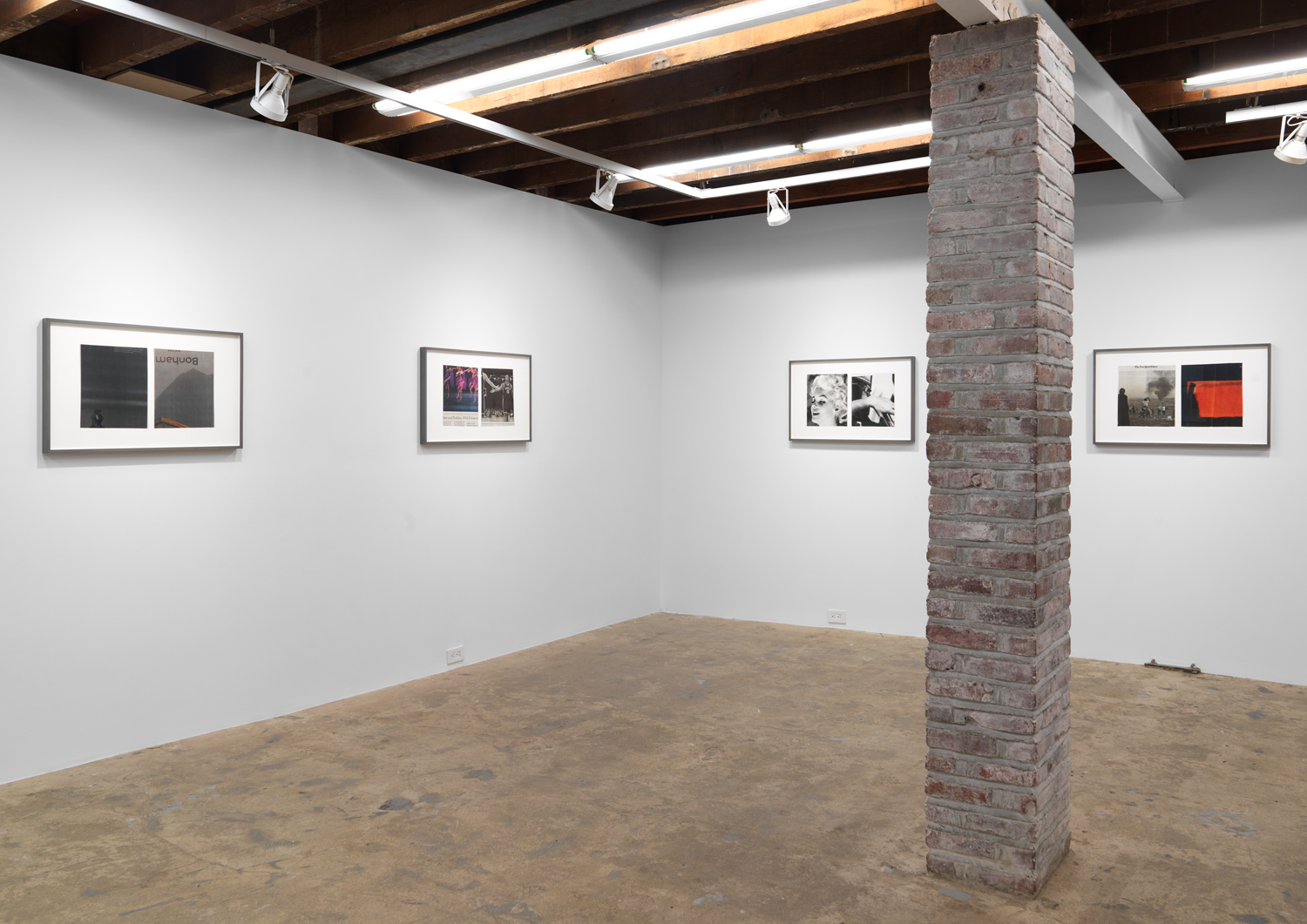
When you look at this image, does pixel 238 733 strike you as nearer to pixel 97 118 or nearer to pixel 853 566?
pixel 97 118

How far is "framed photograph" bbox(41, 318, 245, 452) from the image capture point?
422 cm

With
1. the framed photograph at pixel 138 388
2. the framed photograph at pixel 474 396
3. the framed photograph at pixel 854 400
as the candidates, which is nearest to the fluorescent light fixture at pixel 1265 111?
the framed photograph at pixel 854 400

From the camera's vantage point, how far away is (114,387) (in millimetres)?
4422

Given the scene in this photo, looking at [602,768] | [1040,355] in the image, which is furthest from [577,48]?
[602,768]

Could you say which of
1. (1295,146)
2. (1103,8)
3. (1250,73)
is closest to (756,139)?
(1103,8)

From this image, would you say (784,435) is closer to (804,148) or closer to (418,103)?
(804,148)

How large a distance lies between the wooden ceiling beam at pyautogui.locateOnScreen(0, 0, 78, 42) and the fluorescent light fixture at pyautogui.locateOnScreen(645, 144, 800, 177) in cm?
327

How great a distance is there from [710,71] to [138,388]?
3128 millimetres

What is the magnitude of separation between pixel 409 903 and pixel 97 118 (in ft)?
12.0

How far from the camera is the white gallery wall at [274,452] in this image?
165 inches

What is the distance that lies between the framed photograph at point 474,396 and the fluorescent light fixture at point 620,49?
5.48 feet

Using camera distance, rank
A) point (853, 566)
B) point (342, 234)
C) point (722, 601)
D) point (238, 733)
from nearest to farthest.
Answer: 1. point (238, 733)
2. point (342, 234)
3. point (853, 566)
4. point (722, 601)

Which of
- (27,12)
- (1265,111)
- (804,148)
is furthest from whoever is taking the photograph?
(804,148)

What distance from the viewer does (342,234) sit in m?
5.41
